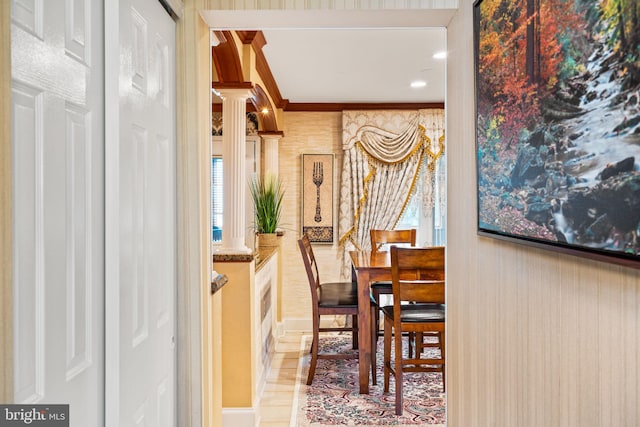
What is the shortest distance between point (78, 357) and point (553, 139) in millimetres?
1196

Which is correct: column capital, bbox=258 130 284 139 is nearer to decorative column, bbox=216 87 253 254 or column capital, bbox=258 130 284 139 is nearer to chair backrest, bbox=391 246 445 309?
decorative column, bbox=216 87 253 254

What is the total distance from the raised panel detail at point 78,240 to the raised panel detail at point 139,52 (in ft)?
1.06

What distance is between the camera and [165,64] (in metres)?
1.70

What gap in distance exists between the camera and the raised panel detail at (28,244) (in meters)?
0.84

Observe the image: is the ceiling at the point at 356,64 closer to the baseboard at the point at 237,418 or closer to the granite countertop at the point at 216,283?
the granite countertop at the point at 216,283

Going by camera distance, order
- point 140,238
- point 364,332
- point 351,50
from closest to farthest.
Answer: point 140,238 → point 364,332 → point 351,50

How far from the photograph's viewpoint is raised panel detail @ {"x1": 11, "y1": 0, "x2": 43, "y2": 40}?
0.84 metres

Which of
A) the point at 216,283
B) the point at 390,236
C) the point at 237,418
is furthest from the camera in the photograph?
the point at 390,236

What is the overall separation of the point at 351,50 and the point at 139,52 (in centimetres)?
244

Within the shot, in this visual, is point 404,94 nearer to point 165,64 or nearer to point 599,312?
point 165,64

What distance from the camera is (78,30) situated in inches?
42.7

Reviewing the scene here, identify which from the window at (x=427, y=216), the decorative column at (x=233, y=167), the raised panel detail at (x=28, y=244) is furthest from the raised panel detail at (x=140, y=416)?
the window at (x=427, y=216)

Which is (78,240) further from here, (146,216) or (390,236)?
(390,236)

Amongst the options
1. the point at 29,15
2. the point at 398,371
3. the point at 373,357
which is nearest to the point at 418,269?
the point at 398,371
